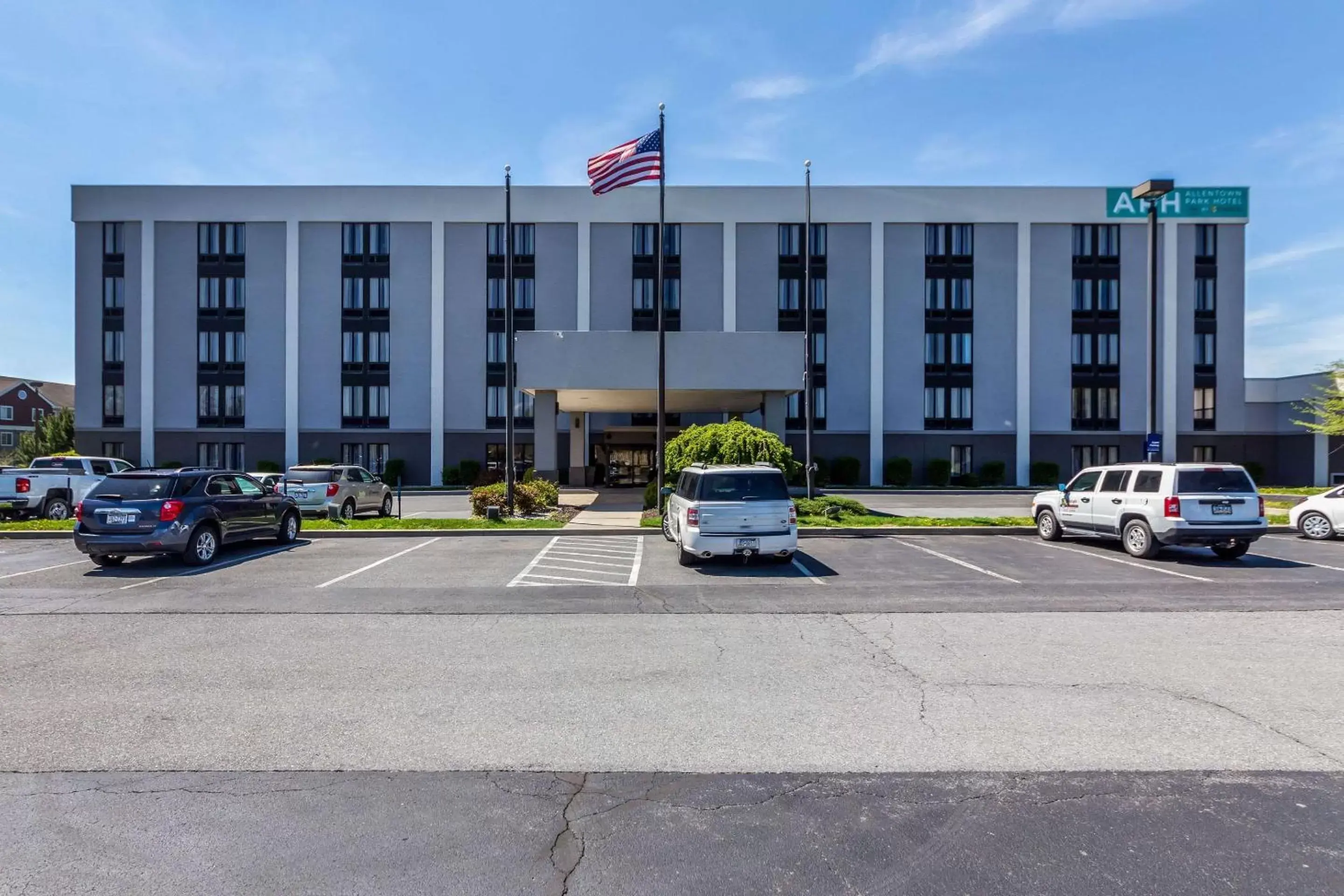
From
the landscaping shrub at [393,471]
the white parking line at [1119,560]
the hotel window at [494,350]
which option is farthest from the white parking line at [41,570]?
the hotel window at [494,350]

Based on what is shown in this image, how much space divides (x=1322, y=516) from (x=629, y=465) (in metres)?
29.5

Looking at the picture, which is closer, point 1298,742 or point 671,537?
point 1298,742

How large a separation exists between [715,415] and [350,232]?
23673 mm

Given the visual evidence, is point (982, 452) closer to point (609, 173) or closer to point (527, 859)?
point (609, 173)

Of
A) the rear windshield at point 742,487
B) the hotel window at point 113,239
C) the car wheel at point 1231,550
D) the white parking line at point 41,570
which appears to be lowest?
the white parking line at point 41,570

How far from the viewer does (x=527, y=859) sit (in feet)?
11.5

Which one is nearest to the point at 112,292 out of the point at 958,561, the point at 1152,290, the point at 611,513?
the point at 611,513

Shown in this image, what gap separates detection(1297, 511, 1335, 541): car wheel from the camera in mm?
16344

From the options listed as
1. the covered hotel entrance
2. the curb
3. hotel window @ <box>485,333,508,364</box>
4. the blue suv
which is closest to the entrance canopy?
the covered hotel entrance

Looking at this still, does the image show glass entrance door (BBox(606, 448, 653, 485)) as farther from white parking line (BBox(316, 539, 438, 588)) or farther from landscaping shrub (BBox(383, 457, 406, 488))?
white parking line (BBox(316, 539, 438, 588))

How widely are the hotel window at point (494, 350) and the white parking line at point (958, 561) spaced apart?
29.7m

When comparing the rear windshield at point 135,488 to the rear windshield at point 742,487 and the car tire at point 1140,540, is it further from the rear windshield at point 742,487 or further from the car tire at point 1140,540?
the car tire at point 1140,540

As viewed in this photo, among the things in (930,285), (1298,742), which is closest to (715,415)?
(930,285)

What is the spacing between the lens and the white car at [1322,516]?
635 inches
